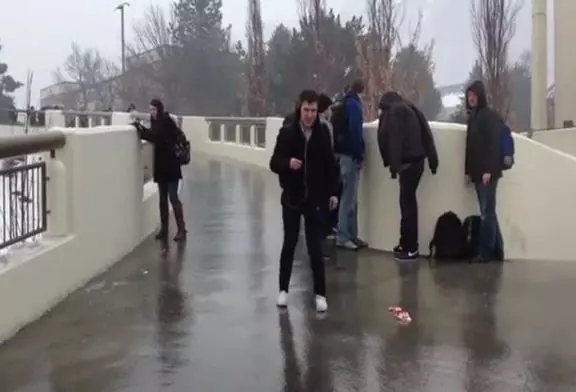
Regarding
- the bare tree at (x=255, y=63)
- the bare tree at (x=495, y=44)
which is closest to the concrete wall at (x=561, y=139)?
the bare tree at (x=495, y=44)

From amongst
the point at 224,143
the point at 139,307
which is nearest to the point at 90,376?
the point at 139,307

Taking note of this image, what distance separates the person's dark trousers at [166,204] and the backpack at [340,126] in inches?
82.9

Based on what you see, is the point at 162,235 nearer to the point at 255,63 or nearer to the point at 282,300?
the point at 282,300

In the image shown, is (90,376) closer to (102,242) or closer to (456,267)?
(102,242)

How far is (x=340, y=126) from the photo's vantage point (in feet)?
32.3

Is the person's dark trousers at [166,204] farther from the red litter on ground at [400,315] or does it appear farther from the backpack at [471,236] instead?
the red litter on ground at [400,315]

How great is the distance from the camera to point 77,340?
21.2ft

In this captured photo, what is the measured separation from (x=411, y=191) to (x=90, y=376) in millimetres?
4511

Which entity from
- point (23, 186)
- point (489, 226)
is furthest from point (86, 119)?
point (23, 186)

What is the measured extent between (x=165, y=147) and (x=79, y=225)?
2661mm

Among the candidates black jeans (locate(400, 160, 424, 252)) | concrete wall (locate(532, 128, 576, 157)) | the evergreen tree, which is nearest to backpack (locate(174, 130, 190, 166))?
black jeans (locate(400, 160, 424, 252))

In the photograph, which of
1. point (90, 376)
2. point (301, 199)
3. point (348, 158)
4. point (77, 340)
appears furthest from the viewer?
point (348, 158)

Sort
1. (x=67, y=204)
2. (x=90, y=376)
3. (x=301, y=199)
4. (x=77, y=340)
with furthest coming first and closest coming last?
1. (x=67, y=204)
2. (x=301, y=199)
3. (x=77, y=340)
4. (x=90, y=376)

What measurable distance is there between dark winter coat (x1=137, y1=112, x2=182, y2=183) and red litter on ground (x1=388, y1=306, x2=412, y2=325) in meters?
4.14
